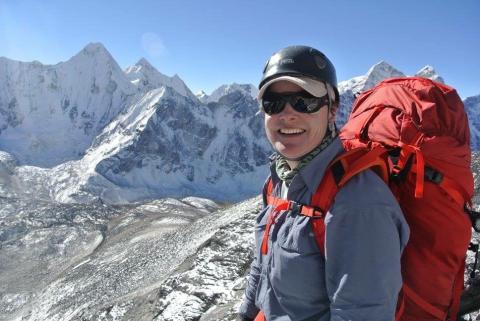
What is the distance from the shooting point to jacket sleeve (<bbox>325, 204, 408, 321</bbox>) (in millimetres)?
3639

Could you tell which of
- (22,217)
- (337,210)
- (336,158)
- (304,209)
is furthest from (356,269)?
(22,217)

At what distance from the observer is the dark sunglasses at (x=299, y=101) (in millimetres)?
4500

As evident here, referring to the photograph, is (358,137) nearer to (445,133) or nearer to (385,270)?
(445,133)

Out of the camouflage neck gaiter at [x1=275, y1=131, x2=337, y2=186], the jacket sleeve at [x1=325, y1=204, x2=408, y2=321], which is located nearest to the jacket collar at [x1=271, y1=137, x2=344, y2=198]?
the camouflage neck gaiter at [x1=275, y1=131, x2=337, y2=186]

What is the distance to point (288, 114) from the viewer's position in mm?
4535

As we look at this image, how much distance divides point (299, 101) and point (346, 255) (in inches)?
67.2

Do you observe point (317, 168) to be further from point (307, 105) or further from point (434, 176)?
point (434, 176)

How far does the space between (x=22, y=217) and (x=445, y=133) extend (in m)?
106

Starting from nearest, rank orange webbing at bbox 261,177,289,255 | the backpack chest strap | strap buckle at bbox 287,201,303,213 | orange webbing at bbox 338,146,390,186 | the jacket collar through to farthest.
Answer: orange webbing at bbox 338,146,390,186, the backpack chest strap, the jacket collar, strap buckle at bbox 287,201,303,213, orange webbing at bbox 261,177,289,255

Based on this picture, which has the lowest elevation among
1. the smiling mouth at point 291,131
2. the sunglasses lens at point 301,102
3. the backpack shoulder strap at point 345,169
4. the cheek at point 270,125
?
the backpack shoulder strap at point 345,169

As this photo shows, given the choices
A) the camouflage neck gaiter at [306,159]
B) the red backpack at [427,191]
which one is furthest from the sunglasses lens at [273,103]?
the red backpack at [427,191]

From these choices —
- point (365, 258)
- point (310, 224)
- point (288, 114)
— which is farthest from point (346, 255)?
point (288, 114)

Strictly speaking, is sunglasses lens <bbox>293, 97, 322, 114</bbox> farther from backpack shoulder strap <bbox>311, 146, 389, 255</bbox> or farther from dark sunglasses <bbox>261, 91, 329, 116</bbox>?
backpack shoulder strap <bbox>311, 146, 389, 255</bbox>

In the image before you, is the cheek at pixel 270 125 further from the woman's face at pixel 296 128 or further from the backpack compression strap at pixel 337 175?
the backpack compression strap at pixel 337 175
